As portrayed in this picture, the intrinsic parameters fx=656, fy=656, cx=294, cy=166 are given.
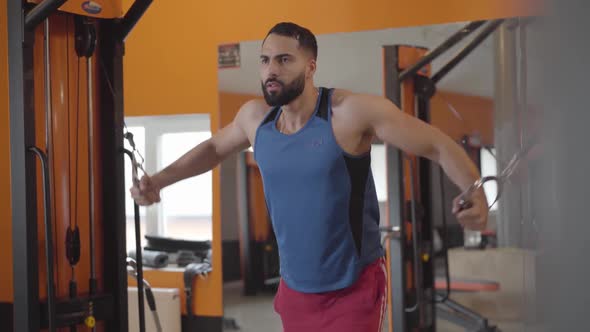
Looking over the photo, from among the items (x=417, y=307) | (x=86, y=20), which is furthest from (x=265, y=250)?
(x=86, y=20)

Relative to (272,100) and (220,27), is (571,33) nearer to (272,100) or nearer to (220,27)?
(272,100)

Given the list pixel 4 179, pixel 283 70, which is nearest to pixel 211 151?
pixel 283 70

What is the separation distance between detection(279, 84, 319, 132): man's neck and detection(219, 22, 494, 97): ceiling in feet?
5.39

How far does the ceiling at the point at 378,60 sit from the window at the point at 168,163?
1.06 meters

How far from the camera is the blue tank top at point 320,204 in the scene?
2318 millimetres

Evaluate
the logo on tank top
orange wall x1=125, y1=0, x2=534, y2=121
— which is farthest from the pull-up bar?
the logo on tank top

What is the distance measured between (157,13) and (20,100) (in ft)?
8.70

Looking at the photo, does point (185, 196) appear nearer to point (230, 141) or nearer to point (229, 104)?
point (229, 104)

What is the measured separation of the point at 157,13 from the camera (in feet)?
16.1

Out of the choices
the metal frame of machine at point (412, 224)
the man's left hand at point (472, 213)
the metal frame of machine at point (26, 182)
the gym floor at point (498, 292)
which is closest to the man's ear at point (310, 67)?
the metal frame of machine at point (26, 182)

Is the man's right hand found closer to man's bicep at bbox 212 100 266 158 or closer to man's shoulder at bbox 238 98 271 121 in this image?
man's bicep at bbox 212 100 266 158

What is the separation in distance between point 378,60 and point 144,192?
2.10 metres

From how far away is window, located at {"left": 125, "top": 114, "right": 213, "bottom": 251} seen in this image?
15.5ft

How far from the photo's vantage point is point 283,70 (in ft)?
8.09
